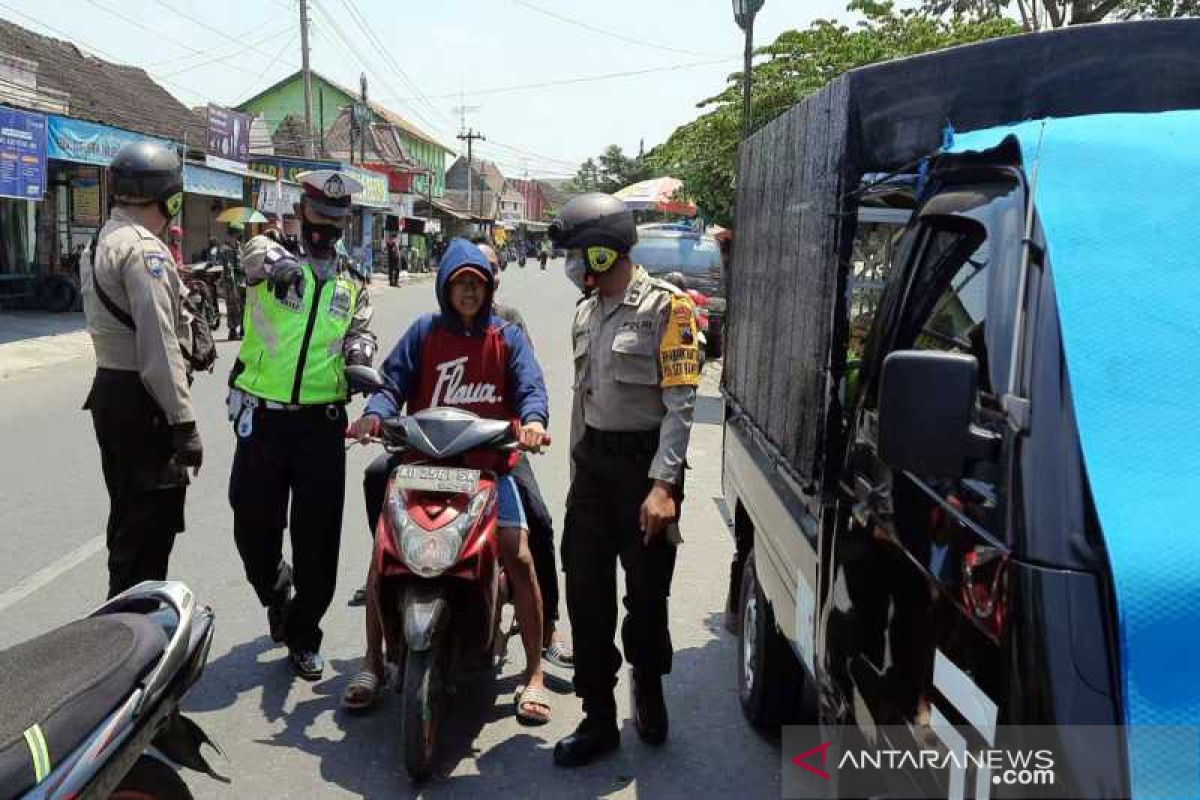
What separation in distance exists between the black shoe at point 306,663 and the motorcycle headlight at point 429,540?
108cm

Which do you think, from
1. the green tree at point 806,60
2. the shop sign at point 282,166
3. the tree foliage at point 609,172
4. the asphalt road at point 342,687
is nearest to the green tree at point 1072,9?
the green tree at point 806,60

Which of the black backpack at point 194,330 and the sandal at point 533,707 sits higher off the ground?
the black backpack at point 194,330

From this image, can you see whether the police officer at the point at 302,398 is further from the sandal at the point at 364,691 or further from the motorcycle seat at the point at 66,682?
the motorcycle seat at the point at 66,682

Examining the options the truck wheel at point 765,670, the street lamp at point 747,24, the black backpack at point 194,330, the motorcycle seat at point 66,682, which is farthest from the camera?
the street lamp at point 747,24

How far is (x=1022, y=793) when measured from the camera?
58.1 inches

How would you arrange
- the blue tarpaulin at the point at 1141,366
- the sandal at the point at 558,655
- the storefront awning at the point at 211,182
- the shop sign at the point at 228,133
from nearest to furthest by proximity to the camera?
the blue tarpaulin at the point at 1141,366 < the sandal at the point at 558,655 < the storefront awning at the point at 211,182 < the shop sign at the point at 228,133

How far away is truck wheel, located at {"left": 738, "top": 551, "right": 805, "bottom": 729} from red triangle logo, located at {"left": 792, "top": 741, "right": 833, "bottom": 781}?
609 mm

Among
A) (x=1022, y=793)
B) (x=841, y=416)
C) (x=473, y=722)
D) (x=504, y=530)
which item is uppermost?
(x=841, y=416)

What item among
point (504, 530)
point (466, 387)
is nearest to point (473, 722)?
point (504, 530)

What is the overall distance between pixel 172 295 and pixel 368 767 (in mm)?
1871

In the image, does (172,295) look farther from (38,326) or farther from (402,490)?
(38,326)

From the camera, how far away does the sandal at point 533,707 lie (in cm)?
392

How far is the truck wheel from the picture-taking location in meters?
3.66

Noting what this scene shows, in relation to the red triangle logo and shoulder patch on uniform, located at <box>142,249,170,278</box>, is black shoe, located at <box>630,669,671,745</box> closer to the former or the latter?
the red triangle logo
